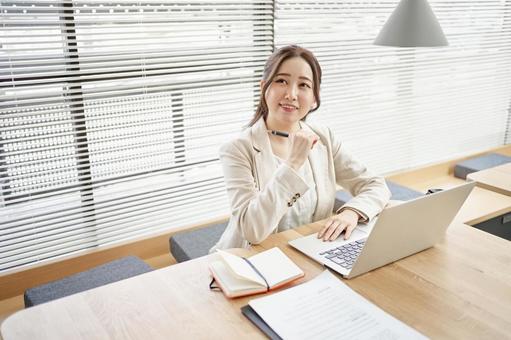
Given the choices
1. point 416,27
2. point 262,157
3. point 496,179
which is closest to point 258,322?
point 262,157

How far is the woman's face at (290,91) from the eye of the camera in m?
1.73

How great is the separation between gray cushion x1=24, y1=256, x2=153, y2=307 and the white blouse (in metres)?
0.79

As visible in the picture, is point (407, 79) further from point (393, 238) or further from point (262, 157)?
point (393, 238)

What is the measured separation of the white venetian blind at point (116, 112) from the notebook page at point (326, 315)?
1630 millimetres

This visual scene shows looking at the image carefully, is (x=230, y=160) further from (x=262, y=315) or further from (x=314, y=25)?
(x=314, y=25)

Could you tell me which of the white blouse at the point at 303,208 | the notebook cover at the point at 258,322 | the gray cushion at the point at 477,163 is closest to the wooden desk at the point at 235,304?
the notebook cover at the point at 258,322

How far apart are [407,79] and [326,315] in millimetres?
3028

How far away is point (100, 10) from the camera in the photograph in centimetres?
→ 235

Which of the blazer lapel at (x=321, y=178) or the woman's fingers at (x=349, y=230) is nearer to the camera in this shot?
the woman's fingers at (x=349, y=230)

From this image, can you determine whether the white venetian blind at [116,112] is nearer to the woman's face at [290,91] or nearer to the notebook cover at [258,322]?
the woman's face at [290,91]

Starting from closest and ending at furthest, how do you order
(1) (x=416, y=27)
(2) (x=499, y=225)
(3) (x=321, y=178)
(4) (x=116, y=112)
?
(3) (x=321, y=178) < (1) (x=416, y=27) < (4) (x=116, y=112) < (2) (x=499, y=225)

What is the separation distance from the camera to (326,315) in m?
1.06

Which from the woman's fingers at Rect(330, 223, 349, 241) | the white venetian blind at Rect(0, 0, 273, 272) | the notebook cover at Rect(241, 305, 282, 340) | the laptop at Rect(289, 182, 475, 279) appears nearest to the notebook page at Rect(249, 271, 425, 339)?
the notebook cover at Rect(241, 305, 282, 340)

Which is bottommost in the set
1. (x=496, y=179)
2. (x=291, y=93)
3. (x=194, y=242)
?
(x=194, y=242)
